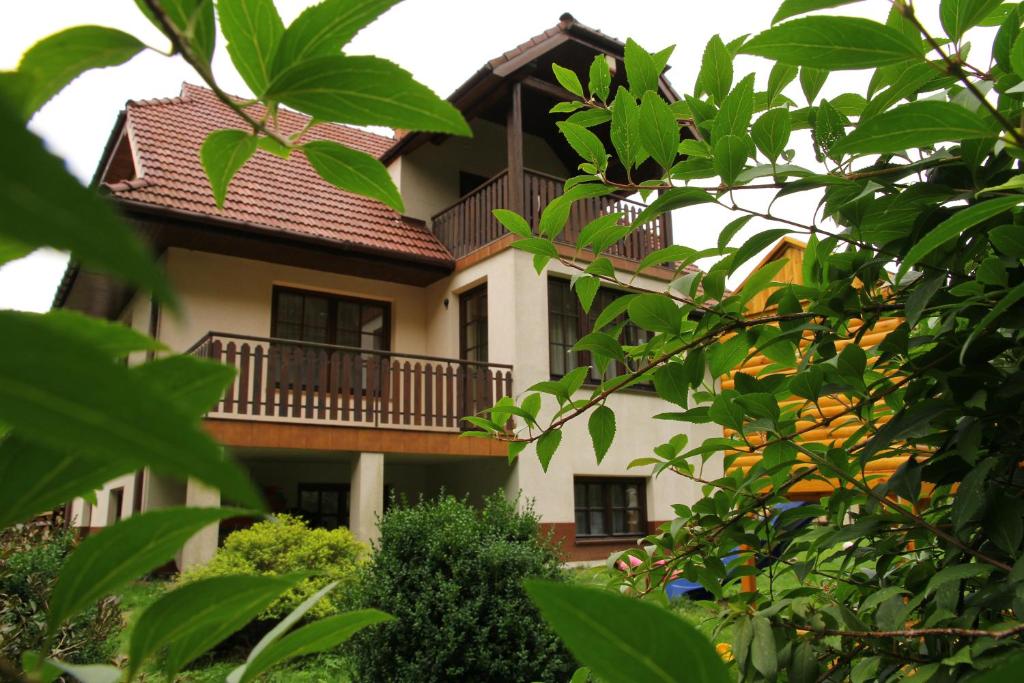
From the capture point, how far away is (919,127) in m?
0.64

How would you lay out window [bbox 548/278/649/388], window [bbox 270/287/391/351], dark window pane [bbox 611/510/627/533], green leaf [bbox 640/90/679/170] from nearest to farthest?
green leaf [bbox 640/90/679/170] → window [bbox 270/287/391/351] → window [bbox 548/278/649/388] → dark window pane [bbox 611/510/627/533]

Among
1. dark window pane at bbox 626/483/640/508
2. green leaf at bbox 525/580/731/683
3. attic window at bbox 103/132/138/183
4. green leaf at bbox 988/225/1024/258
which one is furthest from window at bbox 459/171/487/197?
green leaf at bbox 525/580/731/683

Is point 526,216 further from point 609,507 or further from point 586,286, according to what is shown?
point 586,286

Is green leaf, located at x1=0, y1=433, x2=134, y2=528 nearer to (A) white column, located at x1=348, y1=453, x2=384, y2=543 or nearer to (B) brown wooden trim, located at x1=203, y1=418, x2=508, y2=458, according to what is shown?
(B) brown wooden trim, located at x1=203, y1=418, x2=508, y2=458

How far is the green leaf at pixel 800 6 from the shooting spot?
0.68 m

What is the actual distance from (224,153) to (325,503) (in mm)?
11394

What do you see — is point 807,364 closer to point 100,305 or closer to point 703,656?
point 703,656

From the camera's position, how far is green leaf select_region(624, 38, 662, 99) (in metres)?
1.30

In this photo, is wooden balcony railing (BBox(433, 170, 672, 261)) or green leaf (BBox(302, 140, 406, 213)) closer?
green leaf (BBox(302, 140, 406, 213))

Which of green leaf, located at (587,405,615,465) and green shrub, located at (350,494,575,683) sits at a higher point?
green leaf, located at (587,405,615,465)

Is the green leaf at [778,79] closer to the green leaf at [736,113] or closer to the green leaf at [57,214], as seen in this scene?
the green leaf at [736,113]

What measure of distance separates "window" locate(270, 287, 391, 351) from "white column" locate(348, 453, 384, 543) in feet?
7.26

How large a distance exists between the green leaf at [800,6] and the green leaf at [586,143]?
0.50 meters

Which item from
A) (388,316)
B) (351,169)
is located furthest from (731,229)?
(388,316)
